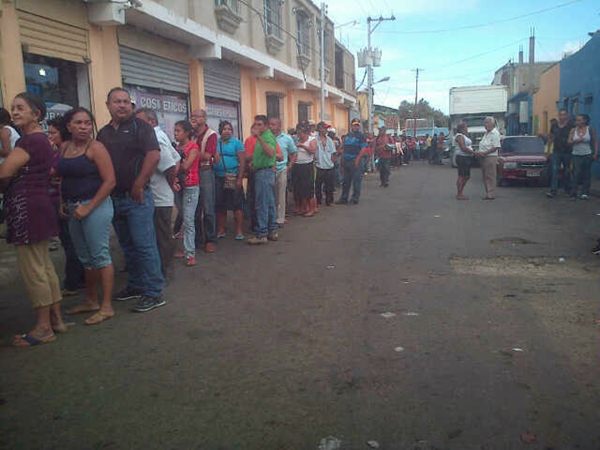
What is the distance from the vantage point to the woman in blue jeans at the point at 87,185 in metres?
4.49

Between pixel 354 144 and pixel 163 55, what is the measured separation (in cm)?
442

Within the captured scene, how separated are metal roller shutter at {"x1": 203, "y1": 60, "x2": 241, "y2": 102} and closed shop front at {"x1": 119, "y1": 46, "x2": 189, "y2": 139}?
3.54 ft

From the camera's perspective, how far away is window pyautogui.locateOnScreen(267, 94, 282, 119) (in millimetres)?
19369

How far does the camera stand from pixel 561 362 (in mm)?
3738

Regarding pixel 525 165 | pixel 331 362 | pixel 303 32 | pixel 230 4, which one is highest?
pixel 303 32

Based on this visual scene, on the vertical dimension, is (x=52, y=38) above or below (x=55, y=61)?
above

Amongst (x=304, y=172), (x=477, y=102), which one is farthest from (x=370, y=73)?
(x=304, y=172)

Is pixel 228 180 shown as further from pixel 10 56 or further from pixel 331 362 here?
pixel 331 362

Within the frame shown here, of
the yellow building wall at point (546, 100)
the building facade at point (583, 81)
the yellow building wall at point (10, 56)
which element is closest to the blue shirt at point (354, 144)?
the yellow building wall at point (10, 56)

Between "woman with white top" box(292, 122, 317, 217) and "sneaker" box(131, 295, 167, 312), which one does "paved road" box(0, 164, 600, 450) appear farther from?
"woman with white top" box(292, 122, 317, 217)

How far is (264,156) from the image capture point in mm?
7996

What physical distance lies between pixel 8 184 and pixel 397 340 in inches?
121

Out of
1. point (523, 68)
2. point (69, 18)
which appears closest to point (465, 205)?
point (69, 18)

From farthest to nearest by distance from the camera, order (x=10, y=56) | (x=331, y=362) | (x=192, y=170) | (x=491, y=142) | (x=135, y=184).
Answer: (x=491, y=142)
(x=10, y=56)
(x=192, y=170)
(x=135, y=184)
(x=331, y=362)
